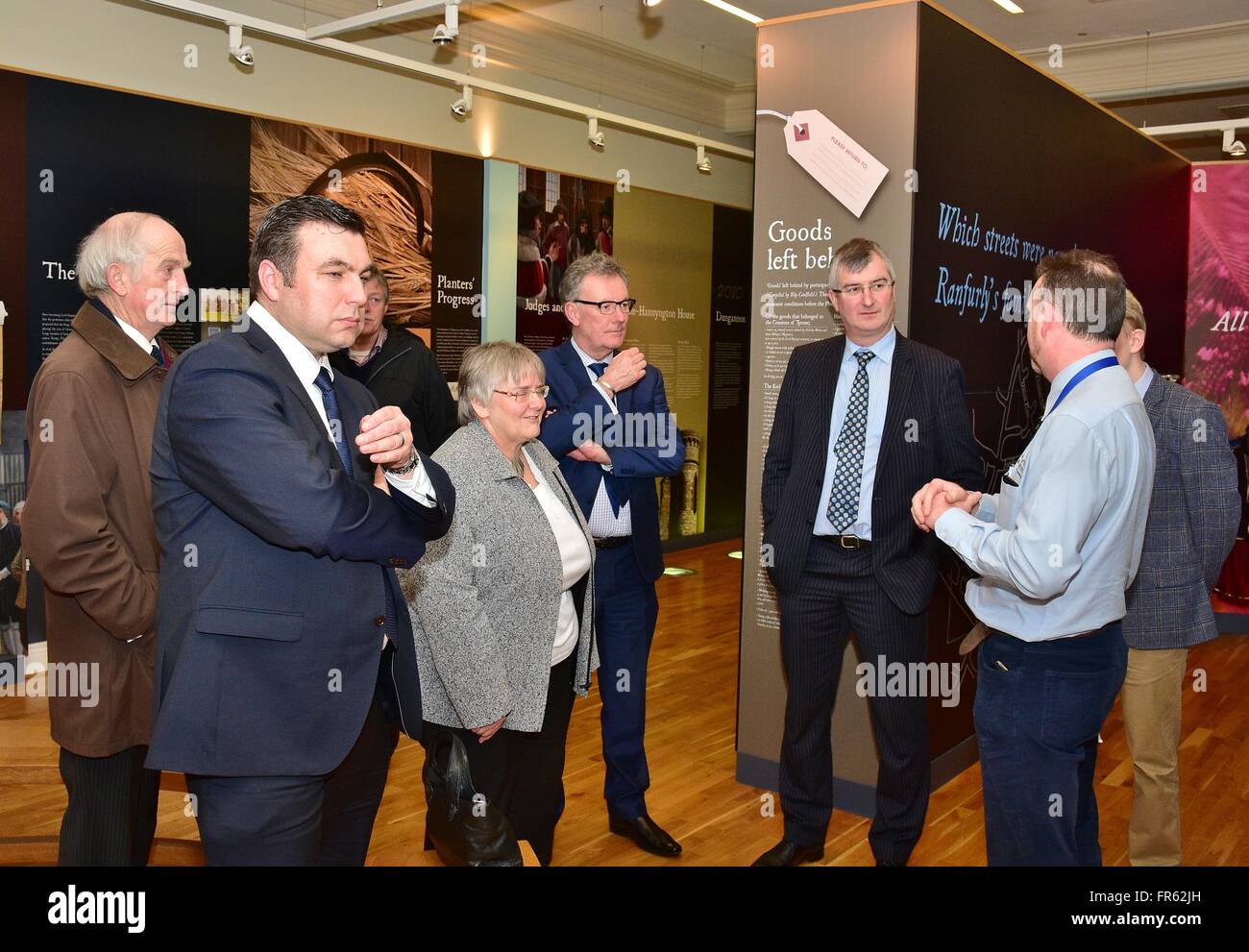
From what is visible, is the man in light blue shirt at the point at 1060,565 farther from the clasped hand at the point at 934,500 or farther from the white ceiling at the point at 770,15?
the white ceiling at the point at 770,15

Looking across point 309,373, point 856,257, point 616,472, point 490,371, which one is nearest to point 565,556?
point 490,371

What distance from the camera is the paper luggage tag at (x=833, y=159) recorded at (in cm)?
420

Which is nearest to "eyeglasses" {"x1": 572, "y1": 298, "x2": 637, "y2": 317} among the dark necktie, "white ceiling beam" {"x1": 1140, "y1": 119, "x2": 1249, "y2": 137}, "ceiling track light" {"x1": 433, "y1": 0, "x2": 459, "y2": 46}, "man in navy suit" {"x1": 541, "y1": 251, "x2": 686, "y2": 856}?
"man in navy suit" {"x1": 541, "y1": 251, "x2": 686, "y2": 856}

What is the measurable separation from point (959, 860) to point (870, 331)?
6.26 ft

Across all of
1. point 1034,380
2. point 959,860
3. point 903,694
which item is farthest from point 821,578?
point 1034,380

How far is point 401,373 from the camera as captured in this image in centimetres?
457

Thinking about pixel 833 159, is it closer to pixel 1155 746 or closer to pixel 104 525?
pixel 1155 746

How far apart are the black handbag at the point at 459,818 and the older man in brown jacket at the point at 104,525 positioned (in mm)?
859

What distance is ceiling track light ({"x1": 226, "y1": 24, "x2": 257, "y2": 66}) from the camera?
19.0 ft

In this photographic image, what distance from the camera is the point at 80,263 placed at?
106 inches

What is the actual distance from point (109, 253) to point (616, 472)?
1.67 m

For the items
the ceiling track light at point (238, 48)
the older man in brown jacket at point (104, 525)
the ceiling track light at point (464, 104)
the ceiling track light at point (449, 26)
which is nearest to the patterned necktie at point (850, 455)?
the older man in brown jacket at point (104, 525)

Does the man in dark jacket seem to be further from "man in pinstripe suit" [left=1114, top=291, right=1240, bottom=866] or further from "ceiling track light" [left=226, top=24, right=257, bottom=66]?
"man in pinstripe suit" [left=1114, top=291, right=1240, bottom=866]
